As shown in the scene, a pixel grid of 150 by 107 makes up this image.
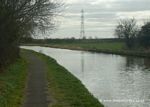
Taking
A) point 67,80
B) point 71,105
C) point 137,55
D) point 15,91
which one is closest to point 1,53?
point 67,80

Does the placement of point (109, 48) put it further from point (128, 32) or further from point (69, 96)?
point (69, 96)

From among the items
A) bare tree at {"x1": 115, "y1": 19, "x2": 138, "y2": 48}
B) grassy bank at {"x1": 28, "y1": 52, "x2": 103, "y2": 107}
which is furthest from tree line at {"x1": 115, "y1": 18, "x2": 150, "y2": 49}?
grassy bank at {"x1": 28, "y1": 52, "x2": 103, "y2": 107}

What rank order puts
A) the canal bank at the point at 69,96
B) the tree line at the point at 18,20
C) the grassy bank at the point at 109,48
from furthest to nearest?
the grassy bank at the point at 109,48
the tree line at the point at 18,20
the canal bank at the point at 69,96

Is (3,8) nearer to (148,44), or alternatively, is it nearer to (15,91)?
(15,91)

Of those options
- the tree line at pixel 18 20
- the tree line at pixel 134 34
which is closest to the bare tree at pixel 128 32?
the tree line at pixel 134 34

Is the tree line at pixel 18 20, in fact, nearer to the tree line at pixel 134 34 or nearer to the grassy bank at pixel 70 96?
the grassy bank at pixel 70 96

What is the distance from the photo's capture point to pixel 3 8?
23.1 m

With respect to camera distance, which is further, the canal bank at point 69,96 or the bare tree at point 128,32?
the bare tree at point 128,32

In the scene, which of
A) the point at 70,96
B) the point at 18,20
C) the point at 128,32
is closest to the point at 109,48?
the point at 128,32

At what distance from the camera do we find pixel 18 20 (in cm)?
2934

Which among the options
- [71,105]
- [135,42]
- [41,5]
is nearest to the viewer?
[71,105]

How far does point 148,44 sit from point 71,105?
6301 centimetres

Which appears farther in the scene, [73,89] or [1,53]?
[1,53]

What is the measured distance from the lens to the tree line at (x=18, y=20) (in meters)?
22.3
